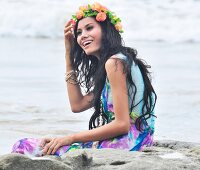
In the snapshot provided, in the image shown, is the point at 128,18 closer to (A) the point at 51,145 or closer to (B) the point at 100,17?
(B) the point at 100,17

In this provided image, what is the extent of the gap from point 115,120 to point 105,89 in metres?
0.28

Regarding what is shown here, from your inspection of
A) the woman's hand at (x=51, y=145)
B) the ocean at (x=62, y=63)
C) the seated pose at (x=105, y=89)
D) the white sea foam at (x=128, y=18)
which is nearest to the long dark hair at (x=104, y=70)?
the seated pose at (x=105, y=89)

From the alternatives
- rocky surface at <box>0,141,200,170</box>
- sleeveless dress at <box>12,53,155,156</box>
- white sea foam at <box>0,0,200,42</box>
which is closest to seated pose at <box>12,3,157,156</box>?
sleeveless dress at <box>12,53,155,156</box>

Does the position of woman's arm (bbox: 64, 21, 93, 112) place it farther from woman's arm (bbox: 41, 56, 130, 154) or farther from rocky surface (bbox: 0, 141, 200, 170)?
rocky surface (bbox: 0, 141, 200, 170)

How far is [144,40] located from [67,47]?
11.7 m

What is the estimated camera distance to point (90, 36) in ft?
15.2

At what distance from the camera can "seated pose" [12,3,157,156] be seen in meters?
4.29

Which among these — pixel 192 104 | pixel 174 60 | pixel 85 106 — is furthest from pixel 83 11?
pixel 174 60

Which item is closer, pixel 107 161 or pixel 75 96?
pixel 107 161

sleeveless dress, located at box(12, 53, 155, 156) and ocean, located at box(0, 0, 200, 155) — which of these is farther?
ocean, located at box(0, 0, 200, 155)

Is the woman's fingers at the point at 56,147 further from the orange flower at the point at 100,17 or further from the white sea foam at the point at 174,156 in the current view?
the orange flower at the point at 100,17

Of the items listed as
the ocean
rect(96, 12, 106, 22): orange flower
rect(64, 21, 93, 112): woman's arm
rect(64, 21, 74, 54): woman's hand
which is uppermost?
rect(96, 12, 106, 22): orange flower

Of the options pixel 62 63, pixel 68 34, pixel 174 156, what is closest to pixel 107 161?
pixel 174 156

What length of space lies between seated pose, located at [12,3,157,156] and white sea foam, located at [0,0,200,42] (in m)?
11.7
